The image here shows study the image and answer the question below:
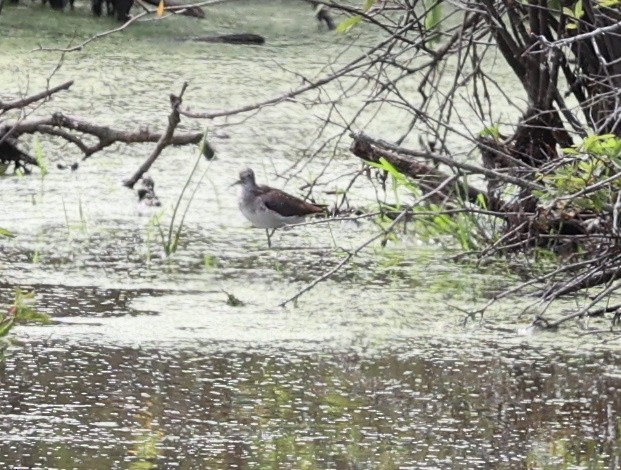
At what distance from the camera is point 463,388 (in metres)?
3.65

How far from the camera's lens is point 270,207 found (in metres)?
5.50

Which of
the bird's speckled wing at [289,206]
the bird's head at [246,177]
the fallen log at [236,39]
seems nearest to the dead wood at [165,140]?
the bird's head at [246,177]

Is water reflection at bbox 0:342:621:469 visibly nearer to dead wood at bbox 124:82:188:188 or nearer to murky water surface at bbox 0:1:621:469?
murky water surface at bbox 0:1:621:469

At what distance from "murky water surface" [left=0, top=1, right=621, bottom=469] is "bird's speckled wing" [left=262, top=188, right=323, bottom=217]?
0.23ft

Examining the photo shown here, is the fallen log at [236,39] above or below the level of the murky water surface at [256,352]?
below

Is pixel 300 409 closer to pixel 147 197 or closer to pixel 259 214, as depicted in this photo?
pixel 259 214

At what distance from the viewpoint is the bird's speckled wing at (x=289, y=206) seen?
552cm

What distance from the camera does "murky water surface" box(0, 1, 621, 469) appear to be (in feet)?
10.5

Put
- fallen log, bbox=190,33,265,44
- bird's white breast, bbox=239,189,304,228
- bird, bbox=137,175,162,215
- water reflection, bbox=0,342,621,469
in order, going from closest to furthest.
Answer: water reflection, bbox=0,342,621,469, bird's white breast, bbox=239,189,304,228, bird, bbox=137,175,162,215, fallen log, bbox=190,33,265,44

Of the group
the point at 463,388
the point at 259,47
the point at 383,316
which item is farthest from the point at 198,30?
the point at 463,388

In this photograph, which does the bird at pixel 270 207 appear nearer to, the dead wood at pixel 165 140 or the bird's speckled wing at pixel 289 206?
the bird's speckled wing at pixel 289 206

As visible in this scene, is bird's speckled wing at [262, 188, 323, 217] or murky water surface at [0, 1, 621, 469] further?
bird's speckled wing at [262, 188, 323, 217]

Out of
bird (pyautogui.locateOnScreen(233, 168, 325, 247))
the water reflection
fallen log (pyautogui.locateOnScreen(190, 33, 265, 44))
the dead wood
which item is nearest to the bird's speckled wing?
bird (pyautogui.locateOnScreen(233, 168, 325, 247))

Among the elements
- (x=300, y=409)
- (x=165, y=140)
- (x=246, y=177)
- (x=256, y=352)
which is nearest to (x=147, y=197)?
(x=165, y=140)
